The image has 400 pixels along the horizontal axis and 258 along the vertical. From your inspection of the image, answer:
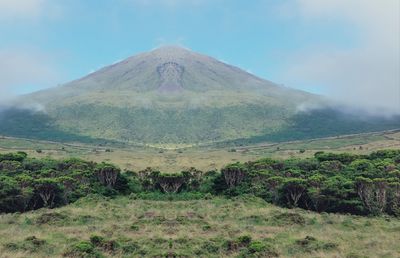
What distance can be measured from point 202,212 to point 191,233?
11891 mm

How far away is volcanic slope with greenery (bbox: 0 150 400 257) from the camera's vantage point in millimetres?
32375

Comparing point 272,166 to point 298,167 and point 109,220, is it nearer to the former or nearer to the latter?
point 298,167

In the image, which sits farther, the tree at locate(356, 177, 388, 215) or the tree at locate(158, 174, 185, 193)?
the tree at locate(158, 174, 185, 193)

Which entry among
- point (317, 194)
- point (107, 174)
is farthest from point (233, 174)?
point (107, 174)

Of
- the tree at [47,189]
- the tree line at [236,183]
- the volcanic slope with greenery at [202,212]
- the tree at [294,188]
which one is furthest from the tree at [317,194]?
the tree at [47,189]

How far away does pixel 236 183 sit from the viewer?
72812 mm

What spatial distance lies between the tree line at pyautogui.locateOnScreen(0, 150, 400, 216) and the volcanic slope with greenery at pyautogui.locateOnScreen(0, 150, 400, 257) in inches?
6.4

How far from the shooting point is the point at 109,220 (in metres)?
44.9

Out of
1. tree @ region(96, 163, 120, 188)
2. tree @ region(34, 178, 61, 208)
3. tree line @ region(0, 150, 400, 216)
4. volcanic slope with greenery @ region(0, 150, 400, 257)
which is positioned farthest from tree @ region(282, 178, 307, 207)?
tree @ region(34, 178, 61, 208)

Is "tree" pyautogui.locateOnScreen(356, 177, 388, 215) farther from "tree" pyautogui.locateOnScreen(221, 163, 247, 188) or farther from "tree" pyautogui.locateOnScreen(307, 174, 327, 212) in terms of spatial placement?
"tree" pyautogui.locateOnScreen(221, 163, 247, 188)

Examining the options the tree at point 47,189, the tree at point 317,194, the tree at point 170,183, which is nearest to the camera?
the tree at point 47,189

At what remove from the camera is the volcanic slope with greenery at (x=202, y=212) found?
3238 cm

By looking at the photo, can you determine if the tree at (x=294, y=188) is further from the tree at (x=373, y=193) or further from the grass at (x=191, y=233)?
the grass at (x=191, y=233)

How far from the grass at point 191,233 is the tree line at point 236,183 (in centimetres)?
501
